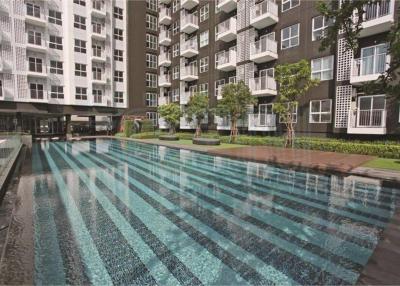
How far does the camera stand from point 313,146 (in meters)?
17.8

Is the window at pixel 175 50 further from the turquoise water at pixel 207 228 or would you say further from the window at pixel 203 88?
the turquoise water at pixel 207 228

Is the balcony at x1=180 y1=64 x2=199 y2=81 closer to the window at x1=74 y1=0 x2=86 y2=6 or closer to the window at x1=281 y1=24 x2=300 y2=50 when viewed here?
the window at x1=281 y1=24 x2=300 y2=50

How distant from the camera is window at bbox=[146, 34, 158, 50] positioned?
146 feet

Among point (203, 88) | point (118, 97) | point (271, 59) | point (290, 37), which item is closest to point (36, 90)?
point (118, 97)

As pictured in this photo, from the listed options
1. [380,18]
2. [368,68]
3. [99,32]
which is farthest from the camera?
[99,32]

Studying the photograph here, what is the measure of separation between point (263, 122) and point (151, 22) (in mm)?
34467

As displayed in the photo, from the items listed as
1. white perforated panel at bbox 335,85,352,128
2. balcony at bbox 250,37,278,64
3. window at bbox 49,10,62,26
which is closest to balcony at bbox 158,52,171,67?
window at bbox 49,10,62,26

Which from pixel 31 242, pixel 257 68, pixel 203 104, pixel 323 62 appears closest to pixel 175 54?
pixel 203 104

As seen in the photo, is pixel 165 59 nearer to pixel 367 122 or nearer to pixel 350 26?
pixel 367 122

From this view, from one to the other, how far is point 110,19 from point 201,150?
3246cm

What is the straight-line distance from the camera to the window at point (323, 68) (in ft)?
63.1

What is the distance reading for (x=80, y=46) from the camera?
3559 cm

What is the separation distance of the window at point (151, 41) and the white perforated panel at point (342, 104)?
36.5 meters

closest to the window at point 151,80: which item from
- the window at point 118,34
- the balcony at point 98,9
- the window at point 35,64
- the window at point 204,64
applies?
the window at point 118,34
